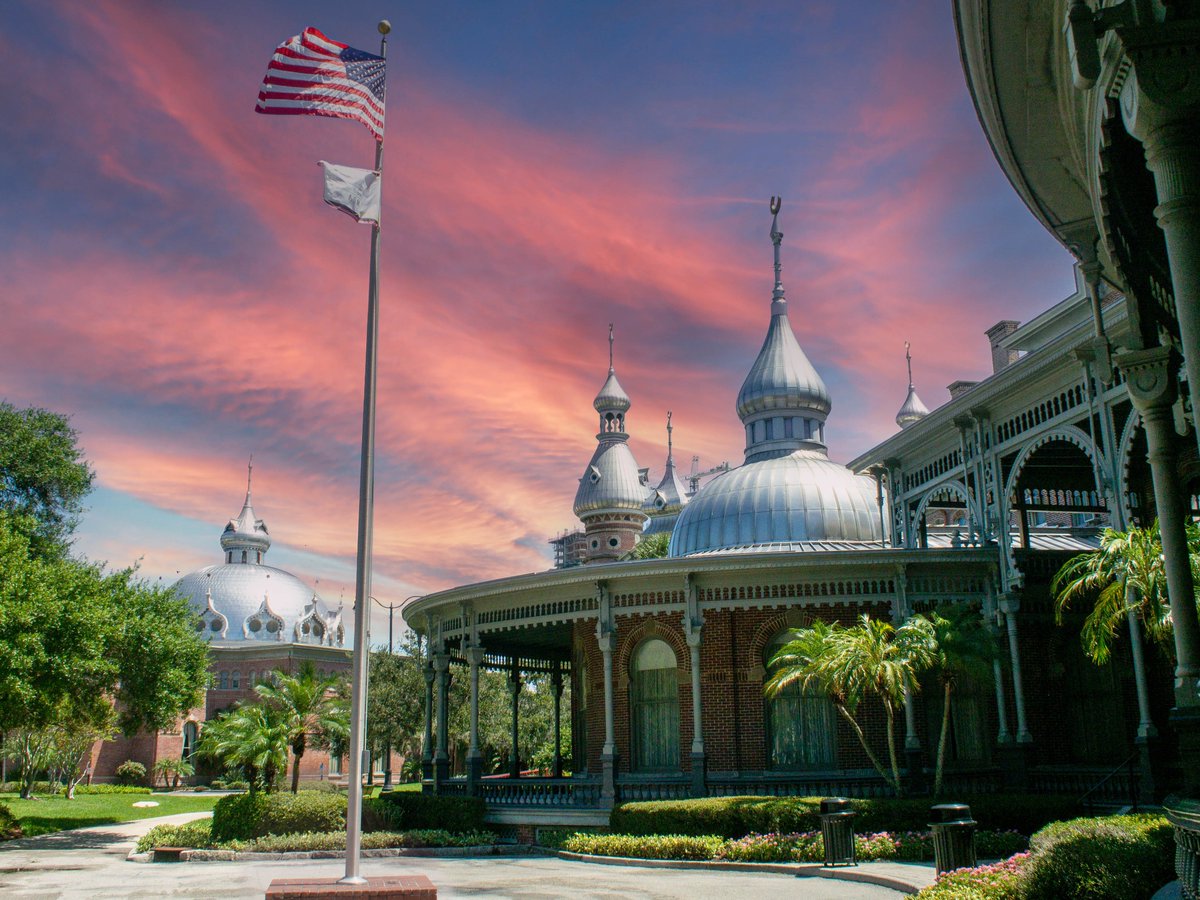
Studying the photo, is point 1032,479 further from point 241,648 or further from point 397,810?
point 241,648

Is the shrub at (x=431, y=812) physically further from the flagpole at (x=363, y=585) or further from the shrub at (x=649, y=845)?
the flagpole at (x=363, y=585)

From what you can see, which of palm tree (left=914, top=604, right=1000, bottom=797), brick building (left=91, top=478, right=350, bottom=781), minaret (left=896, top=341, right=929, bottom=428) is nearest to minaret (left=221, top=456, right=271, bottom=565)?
brick building (left=91, top=478, right=350, bottom=781)

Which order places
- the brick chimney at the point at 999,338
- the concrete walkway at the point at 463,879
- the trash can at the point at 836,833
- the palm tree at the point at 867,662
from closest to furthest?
the concrete walkway at the point at 463,879 → the trash can at the point at 836,833 → the palm tree at the point at 867,662 → the brick chimney at the point at 999,338

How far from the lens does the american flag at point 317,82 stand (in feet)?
49.1

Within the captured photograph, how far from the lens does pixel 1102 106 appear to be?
25.0 feet

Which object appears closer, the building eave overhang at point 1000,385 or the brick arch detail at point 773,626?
the building eave overhang at point 1000,385

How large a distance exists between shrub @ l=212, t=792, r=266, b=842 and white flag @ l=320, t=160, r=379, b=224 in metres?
17.0

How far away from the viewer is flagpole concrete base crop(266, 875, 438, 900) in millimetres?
11219

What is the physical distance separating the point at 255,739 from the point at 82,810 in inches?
737

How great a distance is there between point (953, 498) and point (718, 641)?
8661 millimetres

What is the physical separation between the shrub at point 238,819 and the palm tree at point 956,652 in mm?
15574

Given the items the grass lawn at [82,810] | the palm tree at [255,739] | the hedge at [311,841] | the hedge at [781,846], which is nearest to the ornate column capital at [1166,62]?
the hedge at [781,846]

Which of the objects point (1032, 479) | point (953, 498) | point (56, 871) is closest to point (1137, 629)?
point (1032, 479)

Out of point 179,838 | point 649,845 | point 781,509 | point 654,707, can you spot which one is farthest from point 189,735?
point 649,845
